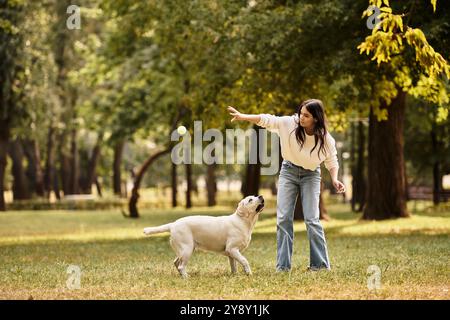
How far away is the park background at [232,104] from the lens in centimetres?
967

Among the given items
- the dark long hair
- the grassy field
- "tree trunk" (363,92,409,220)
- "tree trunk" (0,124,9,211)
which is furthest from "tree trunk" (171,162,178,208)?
the dark long hair

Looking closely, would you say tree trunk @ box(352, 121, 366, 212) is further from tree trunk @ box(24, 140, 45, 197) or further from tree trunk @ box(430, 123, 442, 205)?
tree trunk @ box(24, 140, 45, 197)

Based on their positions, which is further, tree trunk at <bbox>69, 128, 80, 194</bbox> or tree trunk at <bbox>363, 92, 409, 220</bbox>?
tree trunk at <bbox>69, 128, 80, 194</bbox>

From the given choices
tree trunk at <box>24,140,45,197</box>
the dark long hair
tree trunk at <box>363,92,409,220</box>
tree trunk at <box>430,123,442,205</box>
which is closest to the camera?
the dark long hair

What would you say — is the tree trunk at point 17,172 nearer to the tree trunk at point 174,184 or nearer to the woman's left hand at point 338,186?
the tree trunk at point 174,184

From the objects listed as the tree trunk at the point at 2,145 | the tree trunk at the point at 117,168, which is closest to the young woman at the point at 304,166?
the tree trunk at the point at 2,145

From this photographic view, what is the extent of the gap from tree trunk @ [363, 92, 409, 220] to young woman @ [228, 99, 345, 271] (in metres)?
14.4

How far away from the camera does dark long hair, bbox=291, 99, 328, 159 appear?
379 inches

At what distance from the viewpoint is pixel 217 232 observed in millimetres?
A: 9938

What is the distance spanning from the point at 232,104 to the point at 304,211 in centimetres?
1162

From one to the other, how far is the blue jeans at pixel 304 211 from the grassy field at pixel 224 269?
281 millimetres

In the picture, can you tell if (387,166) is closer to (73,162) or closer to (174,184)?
(174,184)

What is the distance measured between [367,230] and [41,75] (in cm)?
1852

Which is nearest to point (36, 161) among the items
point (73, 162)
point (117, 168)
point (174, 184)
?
point (73, 162)
